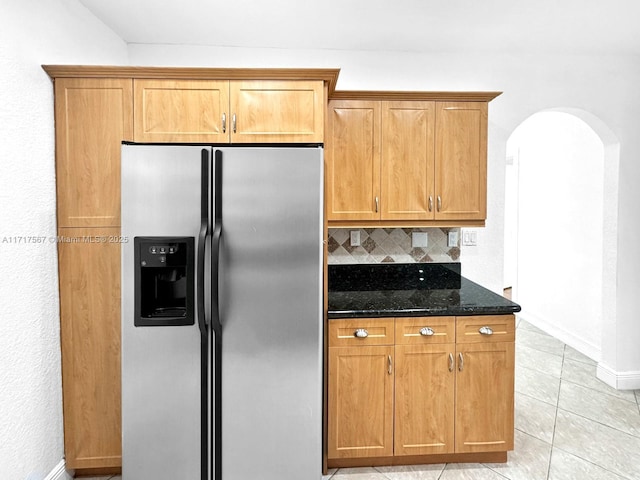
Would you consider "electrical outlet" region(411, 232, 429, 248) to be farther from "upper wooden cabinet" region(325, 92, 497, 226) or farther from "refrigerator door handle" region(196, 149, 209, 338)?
"refrigerator door handle" region(196, 149, 209, 338)

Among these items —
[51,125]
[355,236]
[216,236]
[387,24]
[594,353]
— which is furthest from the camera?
[594,353]

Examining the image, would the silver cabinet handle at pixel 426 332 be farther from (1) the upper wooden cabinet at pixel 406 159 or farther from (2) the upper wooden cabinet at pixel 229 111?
(2) the upper wooden cabinet at pixel 229 111

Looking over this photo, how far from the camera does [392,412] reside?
2.17m

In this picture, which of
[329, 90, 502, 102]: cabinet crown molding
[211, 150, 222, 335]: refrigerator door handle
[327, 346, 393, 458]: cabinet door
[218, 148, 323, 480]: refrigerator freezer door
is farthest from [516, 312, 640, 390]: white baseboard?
[211, 150, 222, 335]: refrigerator door handle

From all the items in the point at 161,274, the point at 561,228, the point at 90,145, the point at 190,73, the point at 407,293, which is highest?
the point at 190,73

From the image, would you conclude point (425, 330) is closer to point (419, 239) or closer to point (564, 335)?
point (419, 239)

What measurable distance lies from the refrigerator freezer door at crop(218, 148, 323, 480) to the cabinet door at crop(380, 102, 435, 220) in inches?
32.3

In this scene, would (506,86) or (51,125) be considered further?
(506,86)

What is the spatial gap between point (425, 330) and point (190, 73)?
71.9 inches

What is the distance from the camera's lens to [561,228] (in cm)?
425

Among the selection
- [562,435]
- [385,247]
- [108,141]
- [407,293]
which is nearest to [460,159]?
[385,247]

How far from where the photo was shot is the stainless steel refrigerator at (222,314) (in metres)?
1.83

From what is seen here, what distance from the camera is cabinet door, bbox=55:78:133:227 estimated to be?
79.5 inches

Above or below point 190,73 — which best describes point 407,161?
below
